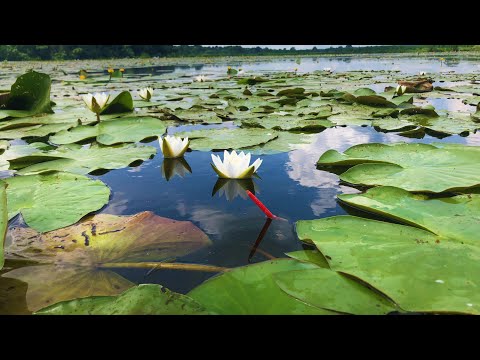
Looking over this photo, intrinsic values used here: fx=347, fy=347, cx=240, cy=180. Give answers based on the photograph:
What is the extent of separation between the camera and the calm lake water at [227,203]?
0.86 metres

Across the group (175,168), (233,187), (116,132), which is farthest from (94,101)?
(233,187)

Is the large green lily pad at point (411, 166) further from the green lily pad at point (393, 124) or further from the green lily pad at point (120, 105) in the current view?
the green lily pad at point (120, 105)

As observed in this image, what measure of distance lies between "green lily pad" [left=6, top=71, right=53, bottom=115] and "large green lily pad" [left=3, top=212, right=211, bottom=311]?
6.76ft

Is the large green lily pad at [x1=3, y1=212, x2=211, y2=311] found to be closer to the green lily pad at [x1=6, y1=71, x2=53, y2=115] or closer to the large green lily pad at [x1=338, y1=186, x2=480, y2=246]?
the large green lily pad at [x1=338, y1=186, x2=480, y2=246]

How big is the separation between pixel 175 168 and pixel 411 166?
1.00 m

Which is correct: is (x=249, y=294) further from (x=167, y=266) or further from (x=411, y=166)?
(x=411, y=166)

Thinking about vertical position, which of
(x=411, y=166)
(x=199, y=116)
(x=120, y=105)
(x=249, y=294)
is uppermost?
(x=120, y=105)

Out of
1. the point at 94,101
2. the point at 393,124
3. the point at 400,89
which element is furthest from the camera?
the point at 400,89

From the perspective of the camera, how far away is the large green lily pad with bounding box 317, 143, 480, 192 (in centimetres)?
118

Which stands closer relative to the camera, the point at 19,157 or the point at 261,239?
the point at 261,239

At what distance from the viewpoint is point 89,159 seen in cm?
168
